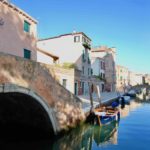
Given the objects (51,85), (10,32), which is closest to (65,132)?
(51,85)

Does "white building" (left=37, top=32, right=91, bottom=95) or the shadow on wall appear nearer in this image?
the shadow on wall

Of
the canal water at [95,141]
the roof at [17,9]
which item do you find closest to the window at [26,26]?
the roof at [17,9]

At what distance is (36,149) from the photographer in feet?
42.7

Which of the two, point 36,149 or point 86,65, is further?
point 86,65

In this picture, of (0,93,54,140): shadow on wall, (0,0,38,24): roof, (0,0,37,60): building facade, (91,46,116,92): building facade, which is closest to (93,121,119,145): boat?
(0,93,54,140): shadow on wall

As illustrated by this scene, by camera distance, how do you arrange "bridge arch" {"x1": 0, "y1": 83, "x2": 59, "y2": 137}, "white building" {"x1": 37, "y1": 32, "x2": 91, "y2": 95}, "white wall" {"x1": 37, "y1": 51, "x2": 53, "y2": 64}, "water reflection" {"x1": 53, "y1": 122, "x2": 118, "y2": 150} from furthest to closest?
"white building" {"x1": 37, "y1": 32, "x2": 91, "y2": 95} → "white wall" {"x1": 37, "y1": 51, "x2": 53, "y2": 64} → "water reflection" {"x1": 53, "y1": 122, "x2": 118, "y2": 150} → "bridge arch" {"x1": 0, "y1": 83, "x2": 59, "y2": 137}

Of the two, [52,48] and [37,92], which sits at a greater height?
[52,48]

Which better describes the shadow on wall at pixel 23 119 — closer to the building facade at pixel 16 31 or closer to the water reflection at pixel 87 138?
the water reflection at pixel 87 138

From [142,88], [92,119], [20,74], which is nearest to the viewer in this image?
[20,74]

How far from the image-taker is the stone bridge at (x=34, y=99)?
10755 millimetres

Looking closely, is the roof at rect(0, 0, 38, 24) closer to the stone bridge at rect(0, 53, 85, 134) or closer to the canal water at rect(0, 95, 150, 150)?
the stone bridge at rect(0, 53, 85, 134)

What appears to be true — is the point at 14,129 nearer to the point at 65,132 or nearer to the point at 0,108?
the point at 0,108

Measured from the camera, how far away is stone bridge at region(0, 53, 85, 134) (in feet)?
35.3

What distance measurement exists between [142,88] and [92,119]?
5921 centimetres
